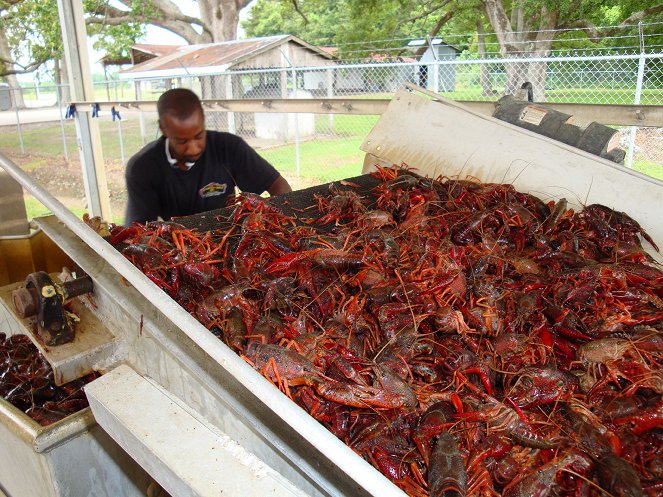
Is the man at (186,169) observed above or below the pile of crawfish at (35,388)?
above

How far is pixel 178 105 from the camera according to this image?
3.48m

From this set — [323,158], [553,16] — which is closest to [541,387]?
[323,158]

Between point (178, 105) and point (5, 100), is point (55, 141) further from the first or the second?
point (178, 105)

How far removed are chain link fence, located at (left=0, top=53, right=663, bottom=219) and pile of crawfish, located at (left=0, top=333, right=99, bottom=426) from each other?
24.2 feet

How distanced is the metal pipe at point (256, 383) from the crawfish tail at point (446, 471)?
18.9 inches

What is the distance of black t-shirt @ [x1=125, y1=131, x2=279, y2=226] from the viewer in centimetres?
378

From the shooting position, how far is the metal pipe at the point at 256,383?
0.96 meters

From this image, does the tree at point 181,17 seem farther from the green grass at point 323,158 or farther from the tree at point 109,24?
the green grass at point 323,158

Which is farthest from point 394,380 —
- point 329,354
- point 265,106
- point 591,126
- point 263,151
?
point 263,151

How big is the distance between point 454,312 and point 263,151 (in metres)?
13.4

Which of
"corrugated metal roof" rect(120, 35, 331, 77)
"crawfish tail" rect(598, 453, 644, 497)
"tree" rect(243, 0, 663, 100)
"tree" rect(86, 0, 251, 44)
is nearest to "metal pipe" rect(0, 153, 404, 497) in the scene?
"crawfish tail" rect(598, 453, 644, 497)

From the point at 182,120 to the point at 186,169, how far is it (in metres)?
0.52

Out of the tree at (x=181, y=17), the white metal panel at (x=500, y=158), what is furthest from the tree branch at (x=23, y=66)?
the white metal panel at (x=500, y=158)

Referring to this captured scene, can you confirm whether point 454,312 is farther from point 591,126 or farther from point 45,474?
point 591,126
